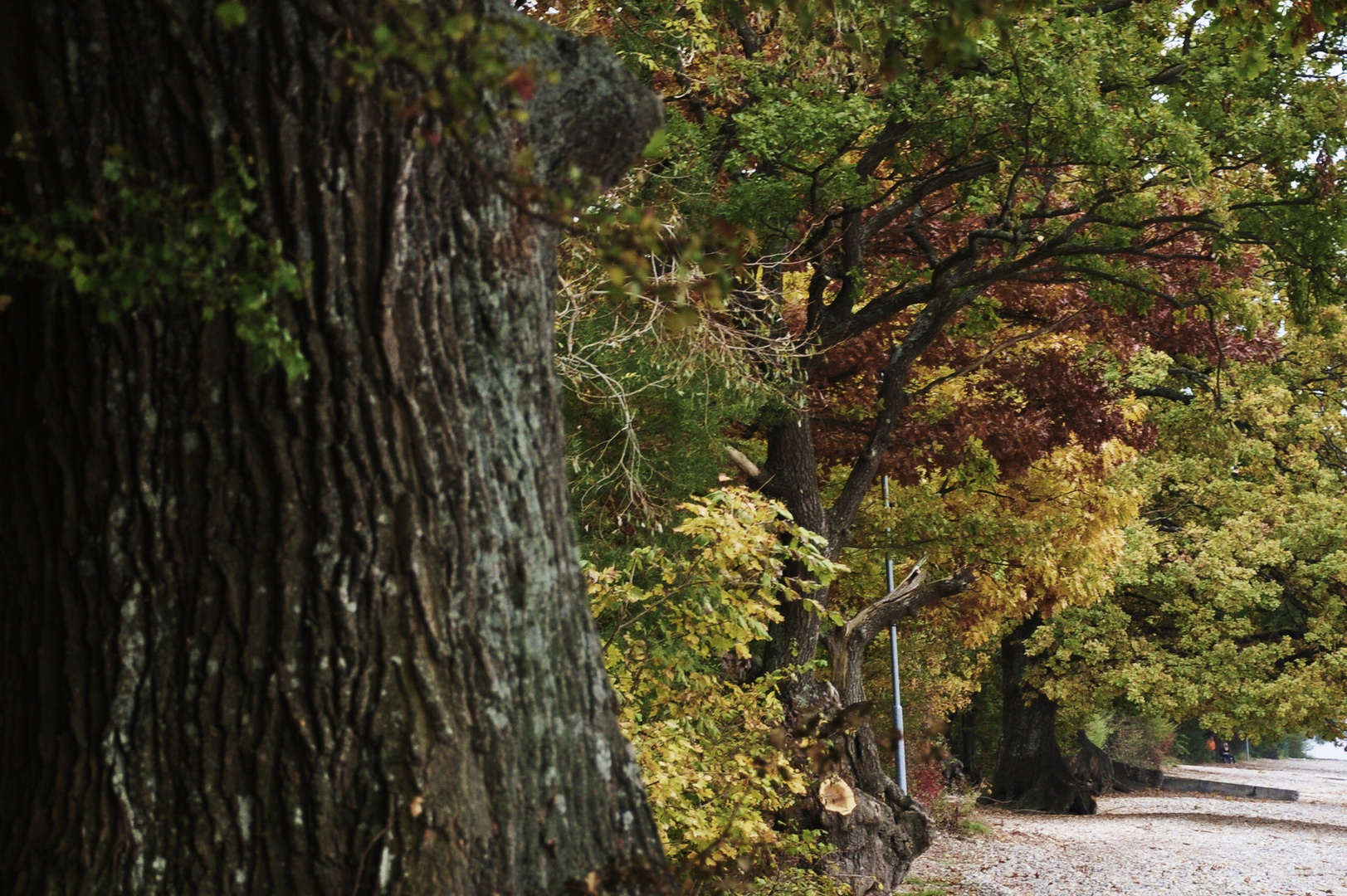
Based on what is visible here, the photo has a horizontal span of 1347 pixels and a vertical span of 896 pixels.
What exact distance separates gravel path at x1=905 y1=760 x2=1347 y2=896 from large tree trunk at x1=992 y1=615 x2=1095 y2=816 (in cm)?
84

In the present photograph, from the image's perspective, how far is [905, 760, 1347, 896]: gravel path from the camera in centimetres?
1578

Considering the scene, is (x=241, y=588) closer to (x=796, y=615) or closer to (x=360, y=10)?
(x=360, y=10)

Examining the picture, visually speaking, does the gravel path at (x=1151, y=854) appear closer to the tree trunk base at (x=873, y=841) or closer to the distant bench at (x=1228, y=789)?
the tree trunk base at (x=873, y=841)

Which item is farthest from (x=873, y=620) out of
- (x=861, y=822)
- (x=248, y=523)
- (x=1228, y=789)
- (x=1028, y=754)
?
(x=1228, y=789)

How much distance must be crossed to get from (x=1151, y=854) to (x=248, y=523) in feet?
62.4

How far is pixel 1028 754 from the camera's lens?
2800 centimetres

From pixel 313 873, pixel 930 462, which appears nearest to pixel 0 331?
pixel 313 873

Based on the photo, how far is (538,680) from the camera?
2.83 metres

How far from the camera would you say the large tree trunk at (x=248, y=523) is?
260cm

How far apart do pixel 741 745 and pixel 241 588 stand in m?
5.29

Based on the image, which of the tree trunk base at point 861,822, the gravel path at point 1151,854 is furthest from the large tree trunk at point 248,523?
the gravel path at point 1151,854

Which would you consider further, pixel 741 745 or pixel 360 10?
pixel 741 745

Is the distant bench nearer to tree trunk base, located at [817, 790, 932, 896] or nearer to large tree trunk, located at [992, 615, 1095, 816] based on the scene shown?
large tree trunk, located at [992, 615, 1095, 816]

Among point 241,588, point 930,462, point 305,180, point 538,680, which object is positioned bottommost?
point 538,680
